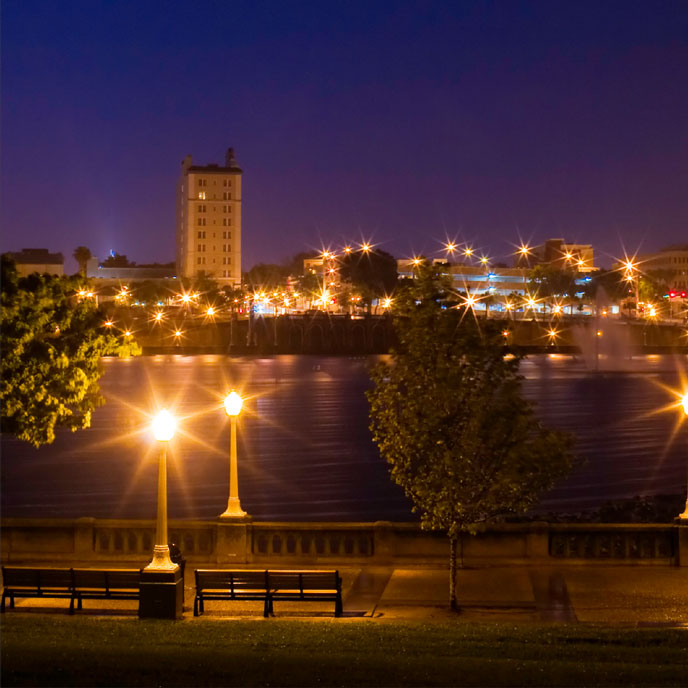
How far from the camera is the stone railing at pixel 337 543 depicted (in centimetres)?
1862

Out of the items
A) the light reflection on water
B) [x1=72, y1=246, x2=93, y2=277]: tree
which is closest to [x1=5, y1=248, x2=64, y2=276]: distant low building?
[x1=72, y1=246, x2=93, y2=277]: tree

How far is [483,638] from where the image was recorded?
1229 centimetres

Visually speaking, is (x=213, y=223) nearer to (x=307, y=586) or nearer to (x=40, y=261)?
(x=40, y=261)

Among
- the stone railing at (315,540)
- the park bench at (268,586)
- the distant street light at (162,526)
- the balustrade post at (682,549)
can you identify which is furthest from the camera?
the stone railing at (315,540)

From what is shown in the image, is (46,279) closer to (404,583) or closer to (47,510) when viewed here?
(404,583)

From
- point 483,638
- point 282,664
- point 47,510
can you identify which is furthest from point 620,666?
point 47,510

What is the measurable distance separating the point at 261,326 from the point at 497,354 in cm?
14066

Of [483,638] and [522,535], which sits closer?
[483,638]

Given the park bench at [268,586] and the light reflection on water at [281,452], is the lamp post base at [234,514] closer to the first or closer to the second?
the park bench at [268,586]

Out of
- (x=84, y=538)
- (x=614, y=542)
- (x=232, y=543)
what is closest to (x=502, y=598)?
(x=614, y=542)

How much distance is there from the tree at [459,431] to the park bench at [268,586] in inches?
77.6

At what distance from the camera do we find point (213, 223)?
Answer: 177 metres

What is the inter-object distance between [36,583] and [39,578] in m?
0.14

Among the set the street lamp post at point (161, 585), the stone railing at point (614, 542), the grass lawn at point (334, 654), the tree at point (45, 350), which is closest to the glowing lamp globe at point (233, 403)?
the tree at point (45, 350)
